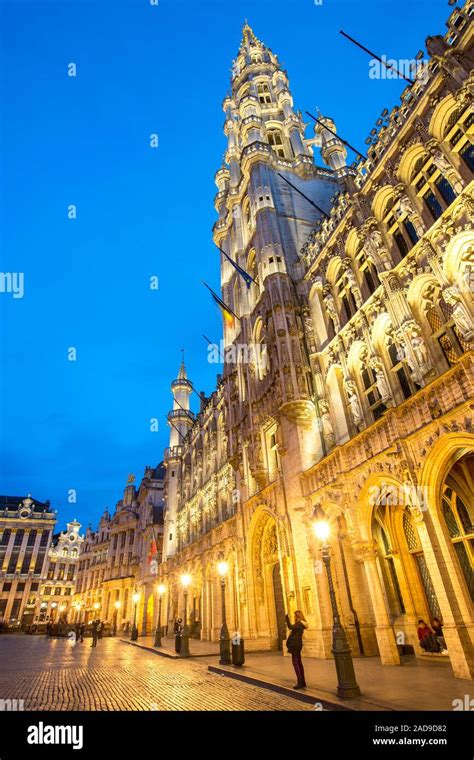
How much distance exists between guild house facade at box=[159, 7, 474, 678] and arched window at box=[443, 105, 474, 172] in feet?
0.15

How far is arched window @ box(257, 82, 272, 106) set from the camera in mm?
46094

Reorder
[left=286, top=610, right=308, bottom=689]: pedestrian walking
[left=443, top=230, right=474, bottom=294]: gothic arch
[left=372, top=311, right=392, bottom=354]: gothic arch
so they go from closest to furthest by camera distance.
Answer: [left=286, top=610, right=308, bottom=689]: pedestrian walking < [left=443, top=230, right=474, bottom=294]: gothic arch < [left=372, top=311, right=392, bottom=354]: gothic arch

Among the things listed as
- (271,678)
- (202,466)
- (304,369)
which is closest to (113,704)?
(271,678)

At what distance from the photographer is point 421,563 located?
648 inches

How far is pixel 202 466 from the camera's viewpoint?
41812mm

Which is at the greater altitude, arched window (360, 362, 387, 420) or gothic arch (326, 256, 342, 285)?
gothic arch (326, 256, 342, 285)

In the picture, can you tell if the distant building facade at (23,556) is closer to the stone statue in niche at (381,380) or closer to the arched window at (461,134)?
the stone statue in niche at (381,380)

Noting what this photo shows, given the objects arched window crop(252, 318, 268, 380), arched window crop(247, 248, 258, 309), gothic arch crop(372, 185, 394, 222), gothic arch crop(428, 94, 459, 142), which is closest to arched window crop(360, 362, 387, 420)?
gothic arch crop(372, 185, 394, 222)

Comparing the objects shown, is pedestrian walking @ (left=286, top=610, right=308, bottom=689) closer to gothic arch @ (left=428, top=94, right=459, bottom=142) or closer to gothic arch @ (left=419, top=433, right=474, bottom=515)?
gothic arch @ (left=419, top=433, right=474, bottom=515)

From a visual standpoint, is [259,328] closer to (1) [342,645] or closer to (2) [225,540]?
(2) [225,540]

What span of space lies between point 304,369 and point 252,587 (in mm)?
12829

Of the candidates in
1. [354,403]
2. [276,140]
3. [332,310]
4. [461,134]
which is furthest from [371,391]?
[276,140]

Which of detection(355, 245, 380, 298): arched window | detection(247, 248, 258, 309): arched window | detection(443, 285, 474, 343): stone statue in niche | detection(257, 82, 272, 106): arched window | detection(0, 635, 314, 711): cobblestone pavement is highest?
detection(257, 82, 272, 106): arched window
